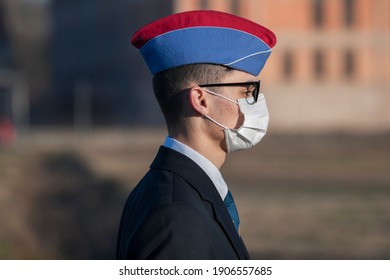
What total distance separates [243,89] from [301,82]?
59.4 meters

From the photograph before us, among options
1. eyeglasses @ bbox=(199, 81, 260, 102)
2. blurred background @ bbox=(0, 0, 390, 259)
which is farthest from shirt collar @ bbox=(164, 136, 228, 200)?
blurred background @ bbox=(0, 0, 390, 259)

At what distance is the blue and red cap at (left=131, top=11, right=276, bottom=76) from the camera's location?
3.65 m

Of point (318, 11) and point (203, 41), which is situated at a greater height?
point (318, 11)

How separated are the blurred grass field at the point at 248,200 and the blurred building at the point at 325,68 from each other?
61.0ft

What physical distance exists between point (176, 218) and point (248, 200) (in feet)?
70.5

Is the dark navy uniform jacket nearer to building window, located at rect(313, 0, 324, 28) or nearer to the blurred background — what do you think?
the blurred background

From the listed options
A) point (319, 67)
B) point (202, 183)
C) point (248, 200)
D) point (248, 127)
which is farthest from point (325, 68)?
point (202, 183)

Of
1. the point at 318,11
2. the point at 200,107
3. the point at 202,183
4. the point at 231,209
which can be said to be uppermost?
the point at 318,11

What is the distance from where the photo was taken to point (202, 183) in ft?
11.7

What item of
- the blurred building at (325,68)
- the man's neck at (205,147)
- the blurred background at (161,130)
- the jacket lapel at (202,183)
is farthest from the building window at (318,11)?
the jacket lapel at (202,183)

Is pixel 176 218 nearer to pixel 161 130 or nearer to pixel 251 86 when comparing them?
pixel 251 86

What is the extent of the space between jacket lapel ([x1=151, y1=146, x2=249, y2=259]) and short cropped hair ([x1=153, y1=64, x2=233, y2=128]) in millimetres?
140
